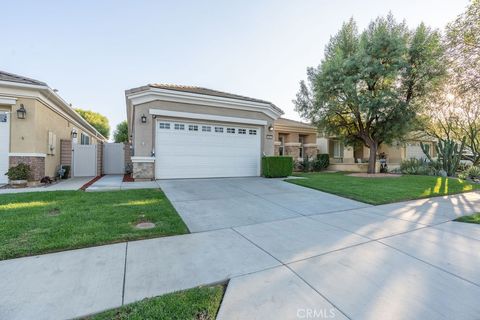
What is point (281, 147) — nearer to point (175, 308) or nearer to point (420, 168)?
point (420, 168)

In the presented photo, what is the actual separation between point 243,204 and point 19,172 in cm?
834

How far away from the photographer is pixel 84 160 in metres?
12.9

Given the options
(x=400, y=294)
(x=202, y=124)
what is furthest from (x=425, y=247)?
(x=202, y=124)

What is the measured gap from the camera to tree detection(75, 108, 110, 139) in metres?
43.9

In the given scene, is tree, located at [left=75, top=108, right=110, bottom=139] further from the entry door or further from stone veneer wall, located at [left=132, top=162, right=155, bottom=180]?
stone veneer wall, located at [left=132, top=162, right=155, bottom=180]

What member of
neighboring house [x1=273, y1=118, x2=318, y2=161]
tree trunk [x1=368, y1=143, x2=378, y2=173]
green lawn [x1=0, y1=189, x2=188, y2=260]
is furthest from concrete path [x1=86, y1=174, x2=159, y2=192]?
tree trunk [x1=368, y1=143, x2=378, y2=173]

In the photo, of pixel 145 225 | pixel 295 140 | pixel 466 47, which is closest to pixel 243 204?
pixel 145 225

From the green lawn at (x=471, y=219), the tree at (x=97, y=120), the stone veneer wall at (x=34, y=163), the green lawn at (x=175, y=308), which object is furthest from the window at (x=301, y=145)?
the tree at (x=97, y=120)

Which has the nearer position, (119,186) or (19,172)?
(19,172)

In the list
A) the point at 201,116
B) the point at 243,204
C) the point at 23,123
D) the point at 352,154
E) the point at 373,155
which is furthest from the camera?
the point at 352,154

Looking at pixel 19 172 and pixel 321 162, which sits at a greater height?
pixel 321 162

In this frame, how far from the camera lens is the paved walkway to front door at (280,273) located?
7.23 ft

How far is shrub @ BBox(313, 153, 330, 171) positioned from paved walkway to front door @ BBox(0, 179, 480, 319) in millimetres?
14013

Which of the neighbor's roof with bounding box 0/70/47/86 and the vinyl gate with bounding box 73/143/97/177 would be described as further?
the vinyl gate with bounding box 73/143/97/177
